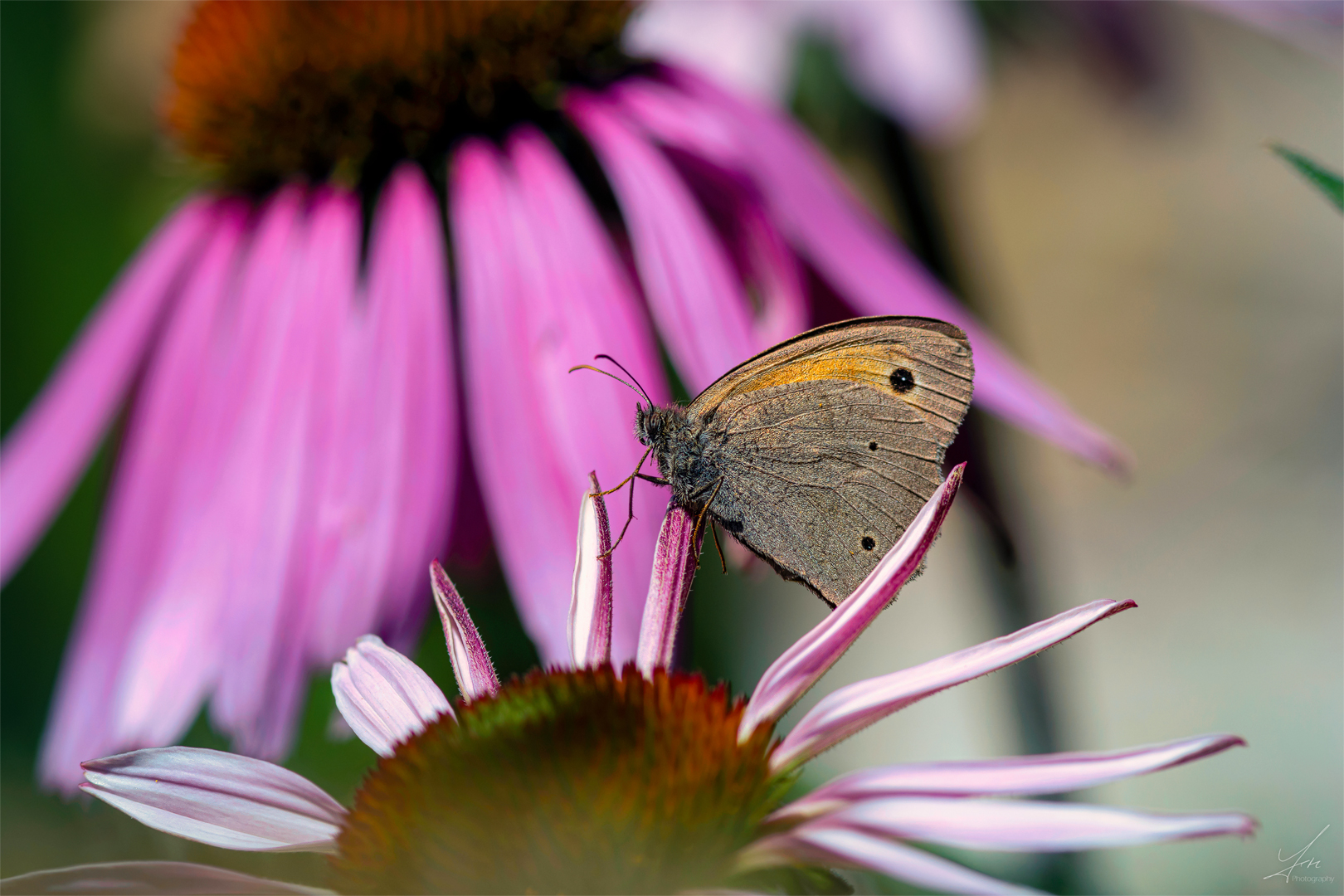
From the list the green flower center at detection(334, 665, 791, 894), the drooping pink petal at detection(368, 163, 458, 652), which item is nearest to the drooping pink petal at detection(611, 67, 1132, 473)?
the drooping pink petal at detection(368, 163, 458, 652)

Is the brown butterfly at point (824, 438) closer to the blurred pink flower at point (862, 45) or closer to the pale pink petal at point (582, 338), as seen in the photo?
Result: the pale pink petal at point (582, 338)

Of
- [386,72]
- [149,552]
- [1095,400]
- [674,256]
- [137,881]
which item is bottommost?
[137,881]

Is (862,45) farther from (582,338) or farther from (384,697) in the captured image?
(384,697)

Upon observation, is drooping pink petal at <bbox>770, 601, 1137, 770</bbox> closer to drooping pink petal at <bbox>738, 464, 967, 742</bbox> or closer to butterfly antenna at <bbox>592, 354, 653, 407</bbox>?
drooping pink petal at <bbox>738, 464, 967, 742</bbox>

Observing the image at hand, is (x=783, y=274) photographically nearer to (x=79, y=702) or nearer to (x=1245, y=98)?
(x=79, y=702)

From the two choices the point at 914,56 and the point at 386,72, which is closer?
the point at 386,72

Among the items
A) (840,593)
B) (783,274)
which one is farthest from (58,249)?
(840,593)

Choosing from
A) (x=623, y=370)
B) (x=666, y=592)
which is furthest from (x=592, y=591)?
(x=623, y=370)
